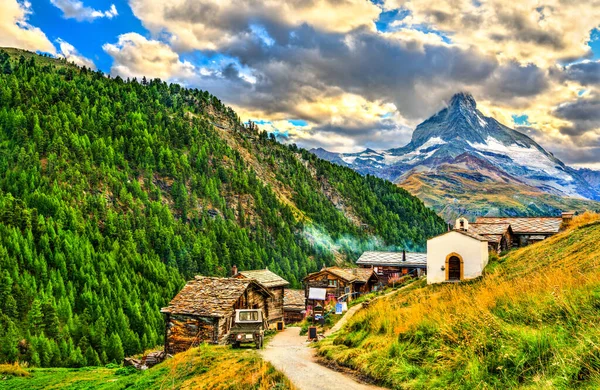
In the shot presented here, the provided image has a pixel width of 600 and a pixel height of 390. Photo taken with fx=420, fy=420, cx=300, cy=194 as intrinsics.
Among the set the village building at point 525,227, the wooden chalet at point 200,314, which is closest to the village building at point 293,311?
the wooden chalet at point 200,314

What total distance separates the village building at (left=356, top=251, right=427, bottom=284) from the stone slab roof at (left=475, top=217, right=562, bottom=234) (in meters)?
31.3

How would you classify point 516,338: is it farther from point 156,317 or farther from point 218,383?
point 156,317

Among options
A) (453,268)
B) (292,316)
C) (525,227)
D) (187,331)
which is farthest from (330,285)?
(453,268)

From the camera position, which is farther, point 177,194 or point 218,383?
point 177,194

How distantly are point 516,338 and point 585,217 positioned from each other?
28462 millimetres

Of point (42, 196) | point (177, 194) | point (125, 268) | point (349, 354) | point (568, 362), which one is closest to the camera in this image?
point (568, 362)

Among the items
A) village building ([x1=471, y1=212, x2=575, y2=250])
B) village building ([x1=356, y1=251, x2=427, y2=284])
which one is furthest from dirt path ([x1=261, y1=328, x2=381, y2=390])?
village building ([x1=356, y1=251, x2=427, y2=284])

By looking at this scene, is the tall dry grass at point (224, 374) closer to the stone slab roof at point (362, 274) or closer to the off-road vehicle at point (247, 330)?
the off-road vehicle at point (247, 330)

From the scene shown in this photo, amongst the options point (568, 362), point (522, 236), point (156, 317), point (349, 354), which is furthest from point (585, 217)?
point (156, 317)

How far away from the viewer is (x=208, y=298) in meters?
34.4

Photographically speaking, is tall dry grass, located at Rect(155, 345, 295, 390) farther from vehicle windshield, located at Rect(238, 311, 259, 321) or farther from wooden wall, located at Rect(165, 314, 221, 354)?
wooden wall, located at Rect(165, 314, 221, 354)

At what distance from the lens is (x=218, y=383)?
11.2 metres

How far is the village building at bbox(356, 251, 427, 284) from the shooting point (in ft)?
247

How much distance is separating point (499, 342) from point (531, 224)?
3928cm
